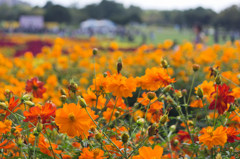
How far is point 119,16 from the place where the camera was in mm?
41625

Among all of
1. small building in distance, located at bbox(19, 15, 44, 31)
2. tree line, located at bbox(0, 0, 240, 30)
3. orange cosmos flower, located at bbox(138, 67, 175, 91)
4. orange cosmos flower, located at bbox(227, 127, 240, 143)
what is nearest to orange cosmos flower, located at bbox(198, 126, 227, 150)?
orange cosmos flower, located at bbox(227, 127, 240, 143)

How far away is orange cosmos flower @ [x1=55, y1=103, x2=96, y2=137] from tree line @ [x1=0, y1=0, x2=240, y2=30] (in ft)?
103

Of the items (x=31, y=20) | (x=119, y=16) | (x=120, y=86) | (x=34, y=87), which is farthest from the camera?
(x=119, y=16)

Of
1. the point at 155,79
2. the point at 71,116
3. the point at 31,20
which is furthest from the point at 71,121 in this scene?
the point at 31,20

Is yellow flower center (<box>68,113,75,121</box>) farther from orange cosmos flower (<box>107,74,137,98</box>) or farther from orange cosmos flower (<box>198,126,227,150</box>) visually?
orange cosmos flower (<box>198,126,227,150</box>)

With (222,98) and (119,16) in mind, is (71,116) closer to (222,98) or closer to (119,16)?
(222,98)

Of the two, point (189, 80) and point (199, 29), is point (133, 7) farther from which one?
point (189, 80)

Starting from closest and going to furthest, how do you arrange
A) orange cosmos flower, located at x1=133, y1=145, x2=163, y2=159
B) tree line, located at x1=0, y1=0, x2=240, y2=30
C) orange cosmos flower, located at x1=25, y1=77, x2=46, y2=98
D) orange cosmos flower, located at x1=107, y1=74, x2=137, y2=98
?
orange cosmos flower, located at x1=133, y1=145, x2=163, y2=159
orange cosmos flower, located at x1=107, y1=74, x2=137, y2=98
orange cosmos flower, located at x1=25, y1=77, x2=46, y2=98
tree line, located at x1=0, y1=0, x2=240, y2=30

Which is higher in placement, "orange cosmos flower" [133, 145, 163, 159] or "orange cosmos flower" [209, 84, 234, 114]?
"orange cosmos flower" [209, 84, 234, 114]

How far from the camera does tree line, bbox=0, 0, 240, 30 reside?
3152cm

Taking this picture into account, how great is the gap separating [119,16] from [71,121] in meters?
41.9

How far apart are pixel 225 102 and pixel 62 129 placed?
0.50 meters

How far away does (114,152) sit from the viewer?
0.84m

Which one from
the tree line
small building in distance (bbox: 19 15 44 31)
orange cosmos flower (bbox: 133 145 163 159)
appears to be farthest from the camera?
the tree line
